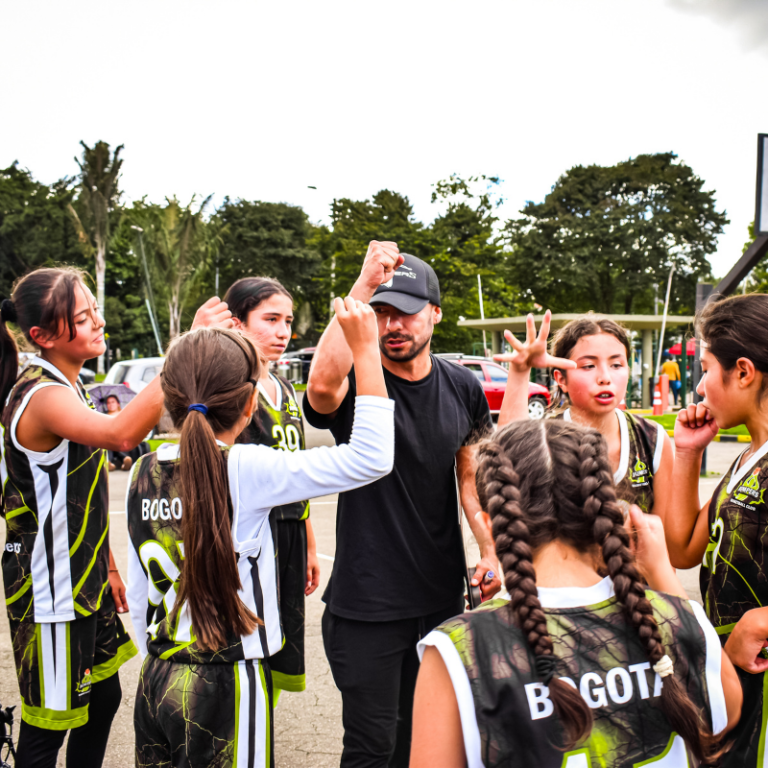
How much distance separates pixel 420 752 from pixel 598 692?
0.35 metres

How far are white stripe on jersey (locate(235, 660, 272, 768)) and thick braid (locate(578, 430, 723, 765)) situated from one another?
3.37 ft

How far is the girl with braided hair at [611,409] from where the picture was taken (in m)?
2.59

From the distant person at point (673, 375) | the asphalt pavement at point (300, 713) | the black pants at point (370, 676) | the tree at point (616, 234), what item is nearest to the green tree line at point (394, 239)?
the tree at point (616, 234)

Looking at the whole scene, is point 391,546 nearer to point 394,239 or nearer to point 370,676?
point 370,676

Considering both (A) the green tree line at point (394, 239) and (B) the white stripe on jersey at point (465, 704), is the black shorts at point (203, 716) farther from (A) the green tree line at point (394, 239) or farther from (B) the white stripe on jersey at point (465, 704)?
(A) the green tree line at point (394, 239)

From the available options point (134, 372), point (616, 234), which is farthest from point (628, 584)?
point (616, 234)

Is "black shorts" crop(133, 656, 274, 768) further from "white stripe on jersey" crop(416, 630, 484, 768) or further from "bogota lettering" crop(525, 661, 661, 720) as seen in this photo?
"bogota lettering" crop(525, 661, 661, 720)

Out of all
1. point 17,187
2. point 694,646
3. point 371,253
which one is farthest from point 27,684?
point 17,187

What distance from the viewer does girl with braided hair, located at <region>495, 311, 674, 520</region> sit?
2588 millimetres

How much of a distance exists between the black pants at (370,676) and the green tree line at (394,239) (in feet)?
99.1

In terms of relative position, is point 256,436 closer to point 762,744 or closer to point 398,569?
point 398,569

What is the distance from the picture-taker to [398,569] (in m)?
2.40

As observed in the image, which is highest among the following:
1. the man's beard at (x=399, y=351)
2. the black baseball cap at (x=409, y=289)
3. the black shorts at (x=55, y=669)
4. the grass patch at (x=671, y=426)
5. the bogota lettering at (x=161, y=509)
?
the black baseball cap at (x=409, y=289)

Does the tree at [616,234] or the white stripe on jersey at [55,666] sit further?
the tree at [616,234]
